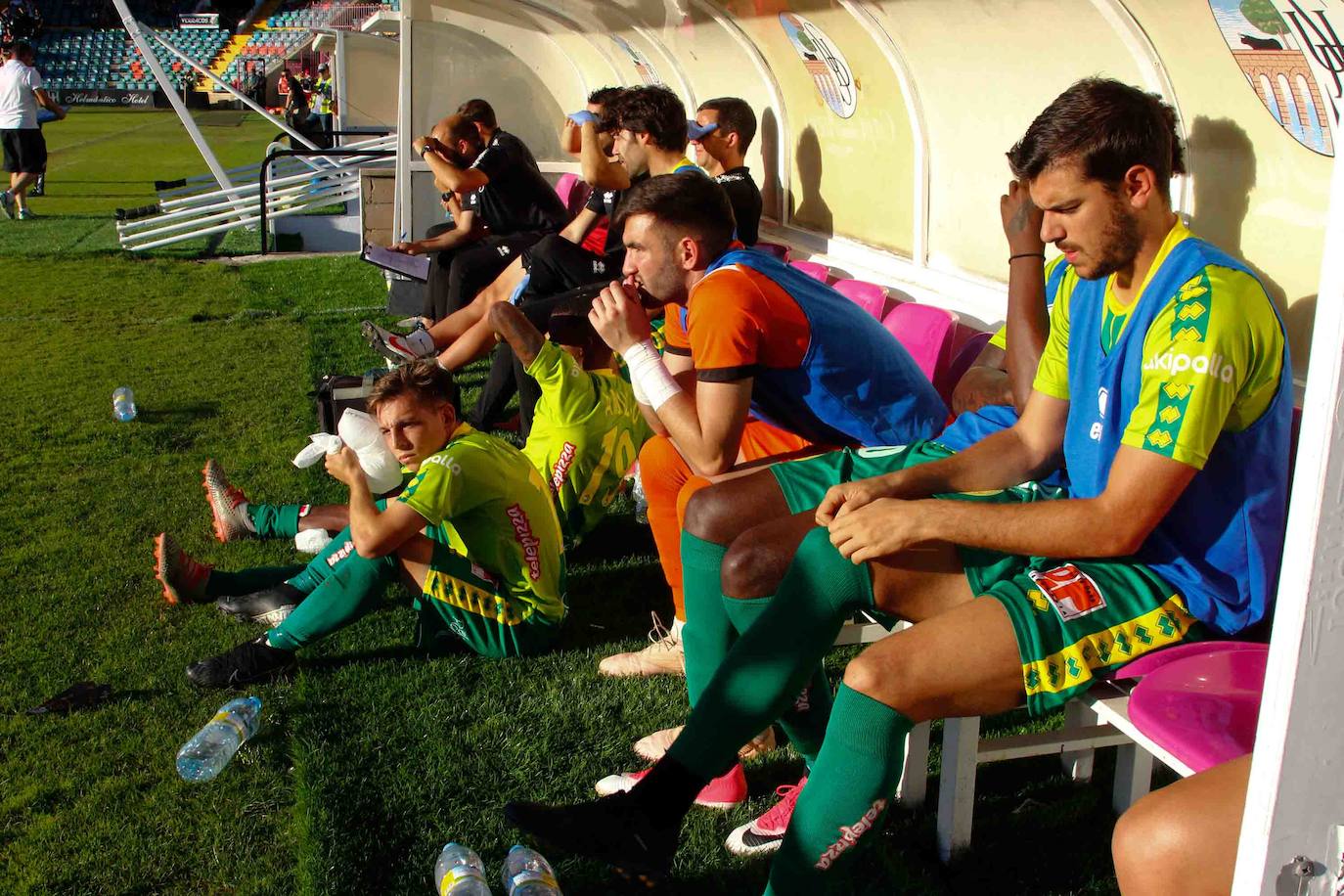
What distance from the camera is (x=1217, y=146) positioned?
3.32 metres

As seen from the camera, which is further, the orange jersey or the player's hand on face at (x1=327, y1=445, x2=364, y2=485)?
the player's hand on face at (x1=327, y1=445, x2=364, y2=485)

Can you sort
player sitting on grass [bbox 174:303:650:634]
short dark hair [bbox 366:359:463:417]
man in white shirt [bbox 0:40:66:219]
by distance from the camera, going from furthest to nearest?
1. man in white shirt [bbox 0:40:66:219]
2. player sitting on grass [bbox 174:303:650:634]
3. short dark hair [bbox 366:359:463:417]

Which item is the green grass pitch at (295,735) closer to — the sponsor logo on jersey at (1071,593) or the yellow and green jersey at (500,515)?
the yellow and green jersey at (500,515)

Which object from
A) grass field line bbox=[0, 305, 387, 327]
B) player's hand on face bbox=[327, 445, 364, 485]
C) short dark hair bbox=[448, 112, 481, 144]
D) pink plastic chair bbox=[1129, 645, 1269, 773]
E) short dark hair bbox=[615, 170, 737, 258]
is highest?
short dark hair bbox=[615, 170, 737, 258]

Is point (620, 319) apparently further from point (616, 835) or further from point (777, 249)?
point (777, 249)

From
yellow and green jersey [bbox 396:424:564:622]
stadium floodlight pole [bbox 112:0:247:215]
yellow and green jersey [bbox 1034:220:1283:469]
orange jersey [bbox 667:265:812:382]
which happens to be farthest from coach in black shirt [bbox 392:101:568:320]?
stadium floodlight pole [bbox 112:0:247:215]

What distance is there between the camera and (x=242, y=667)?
3.49m

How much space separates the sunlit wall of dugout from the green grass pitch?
4.88 ft

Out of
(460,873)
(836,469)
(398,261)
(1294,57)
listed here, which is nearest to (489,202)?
(398,261)

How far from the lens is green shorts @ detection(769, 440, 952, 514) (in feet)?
9.05

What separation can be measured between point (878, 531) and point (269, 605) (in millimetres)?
2329

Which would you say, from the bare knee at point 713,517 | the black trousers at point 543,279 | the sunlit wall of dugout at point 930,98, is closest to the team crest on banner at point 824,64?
the sunlit wall of dugout at point 930,98

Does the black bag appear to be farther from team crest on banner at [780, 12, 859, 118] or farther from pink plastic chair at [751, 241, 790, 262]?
team crest on banner at [780, 12, 859, 118]

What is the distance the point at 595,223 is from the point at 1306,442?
4951 mm
